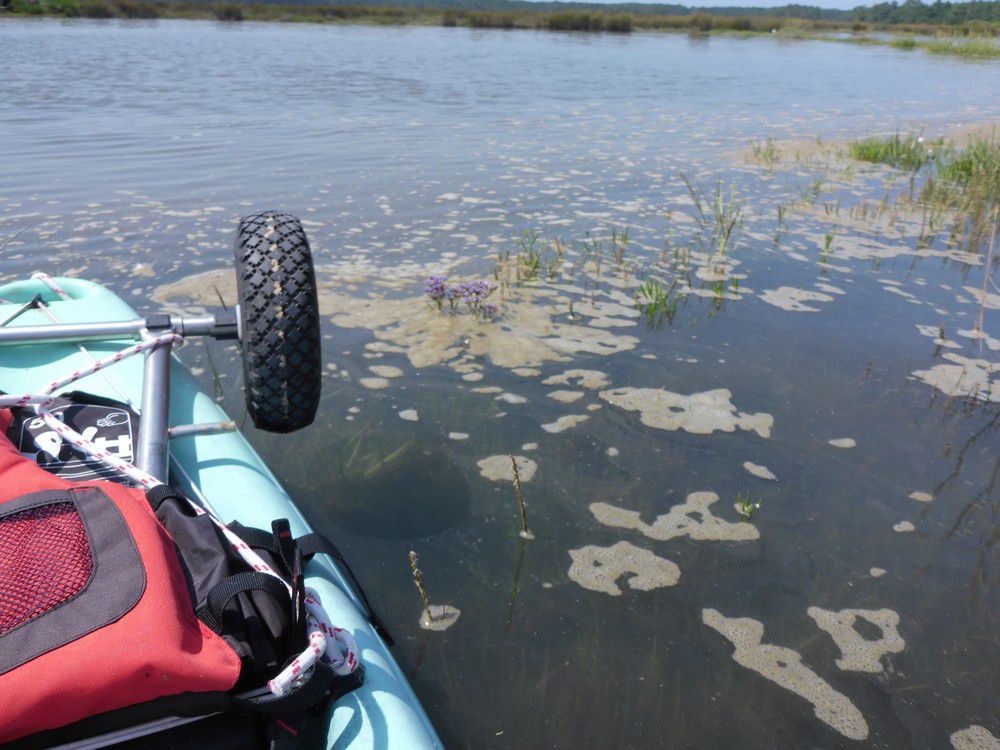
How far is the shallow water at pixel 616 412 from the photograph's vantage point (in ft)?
7.89

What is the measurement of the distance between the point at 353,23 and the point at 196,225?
45367 millimetres

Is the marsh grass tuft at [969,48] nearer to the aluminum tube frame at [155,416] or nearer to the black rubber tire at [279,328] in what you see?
the black rubber tire at [279,328]

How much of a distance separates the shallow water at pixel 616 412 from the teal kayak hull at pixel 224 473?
21.6 inches

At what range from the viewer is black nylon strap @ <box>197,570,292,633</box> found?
1.38 m

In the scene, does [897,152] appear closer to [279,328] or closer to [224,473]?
[279,328]

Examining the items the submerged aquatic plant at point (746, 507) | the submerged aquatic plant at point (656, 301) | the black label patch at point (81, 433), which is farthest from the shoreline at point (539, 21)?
the black label patch at point (81, 433)

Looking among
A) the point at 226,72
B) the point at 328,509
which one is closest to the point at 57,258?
the point at 328,509

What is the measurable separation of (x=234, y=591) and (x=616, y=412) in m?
2.77

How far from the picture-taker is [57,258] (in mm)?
5961

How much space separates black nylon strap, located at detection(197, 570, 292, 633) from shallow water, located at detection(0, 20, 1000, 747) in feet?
3.32

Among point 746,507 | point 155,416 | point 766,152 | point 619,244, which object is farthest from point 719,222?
point 155,416

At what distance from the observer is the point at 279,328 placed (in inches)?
99.5

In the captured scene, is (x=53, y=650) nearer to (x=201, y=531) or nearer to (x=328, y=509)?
(x=201, y=531)

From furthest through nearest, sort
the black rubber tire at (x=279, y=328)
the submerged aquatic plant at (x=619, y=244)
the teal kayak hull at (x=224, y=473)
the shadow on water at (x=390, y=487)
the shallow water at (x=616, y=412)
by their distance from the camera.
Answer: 1. the submerged aquatic plant at (x=619, y=244)
2. the shadow on water at (x=390, y=487)
3. the black rubber tire at (x=279, y=328)
4. the shallow water at (x=616, y=412)
5. the teal kayak hull at (x=224, y=473)
